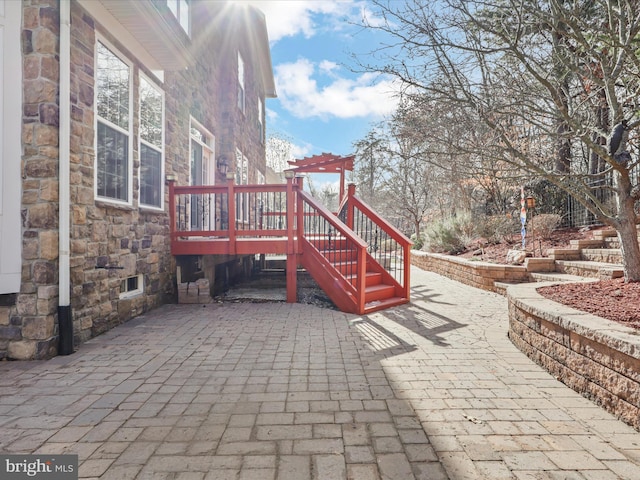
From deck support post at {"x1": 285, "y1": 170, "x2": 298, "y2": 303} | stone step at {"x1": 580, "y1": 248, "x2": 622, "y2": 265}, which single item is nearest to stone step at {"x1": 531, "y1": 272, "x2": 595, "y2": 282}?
stone step at {"x1": 580, "y1": 248, "x2": 622, "y2": 265}

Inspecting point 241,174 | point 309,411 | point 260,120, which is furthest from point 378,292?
point 260,120

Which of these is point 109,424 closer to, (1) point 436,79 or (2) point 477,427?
(2) point 477,427

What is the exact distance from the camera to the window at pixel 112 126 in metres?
3.82

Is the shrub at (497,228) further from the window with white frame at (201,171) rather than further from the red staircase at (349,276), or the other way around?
the window with white frame at (201,171)

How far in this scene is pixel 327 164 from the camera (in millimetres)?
8500

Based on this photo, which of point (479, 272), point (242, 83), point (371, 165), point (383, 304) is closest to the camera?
point (383, 304)

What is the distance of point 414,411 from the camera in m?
2.15

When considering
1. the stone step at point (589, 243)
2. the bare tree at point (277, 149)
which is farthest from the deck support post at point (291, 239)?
the bare tree at point (277, 149)

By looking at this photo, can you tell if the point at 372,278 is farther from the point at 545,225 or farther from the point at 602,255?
the point at 545,225

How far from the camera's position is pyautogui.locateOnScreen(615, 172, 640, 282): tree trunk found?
3418 mm

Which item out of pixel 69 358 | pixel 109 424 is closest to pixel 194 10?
pixel 69 358

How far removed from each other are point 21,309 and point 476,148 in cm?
479

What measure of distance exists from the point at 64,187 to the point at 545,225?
8.50m

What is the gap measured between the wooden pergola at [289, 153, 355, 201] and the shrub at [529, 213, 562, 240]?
14.5ft
